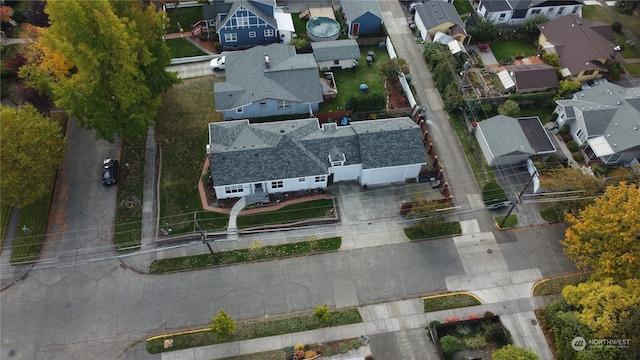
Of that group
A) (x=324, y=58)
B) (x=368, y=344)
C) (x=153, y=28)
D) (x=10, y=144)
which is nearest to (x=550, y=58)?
(x=324, y=58)

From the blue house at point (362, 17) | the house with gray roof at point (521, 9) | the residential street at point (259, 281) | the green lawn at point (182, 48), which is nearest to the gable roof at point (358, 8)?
the blue house at point (362, 17)

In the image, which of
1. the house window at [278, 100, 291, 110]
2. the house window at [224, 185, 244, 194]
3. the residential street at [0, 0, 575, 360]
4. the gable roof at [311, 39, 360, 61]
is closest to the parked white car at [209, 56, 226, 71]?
the house window at [278, 100, 291, 110]

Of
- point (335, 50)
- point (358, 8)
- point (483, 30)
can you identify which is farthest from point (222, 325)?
point (483, 30)

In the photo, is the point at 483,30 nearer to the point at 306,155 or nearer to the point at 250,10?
the point at 250,10

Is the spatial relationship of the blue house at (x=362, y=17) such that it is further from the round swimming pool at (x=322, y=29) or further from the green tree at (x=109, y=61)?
the green tree at (x=109, y=61)

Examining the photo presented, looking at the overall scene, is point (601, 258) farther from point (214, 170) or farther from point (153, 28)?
point (153, 28)

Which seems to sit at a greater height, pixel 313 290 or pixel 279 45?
pixel 279 45

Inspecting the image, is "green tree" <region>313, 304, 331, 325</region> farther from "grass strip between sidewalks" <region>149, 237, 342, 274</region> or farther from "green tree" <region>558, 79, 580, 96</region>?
"green tree" <region>558, 79, 580, 96</region>
